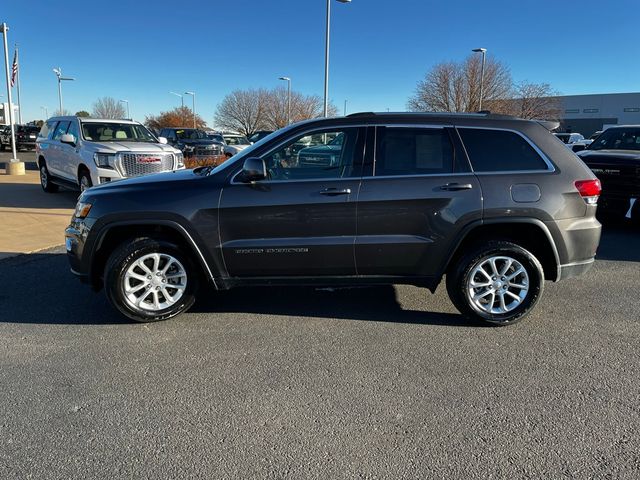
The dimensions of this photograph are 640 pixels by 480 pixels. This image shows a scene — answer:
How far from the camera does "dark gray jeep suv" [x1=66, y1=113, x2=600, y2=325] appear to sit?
161 inches

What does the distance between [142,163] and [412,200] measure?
24.9ft

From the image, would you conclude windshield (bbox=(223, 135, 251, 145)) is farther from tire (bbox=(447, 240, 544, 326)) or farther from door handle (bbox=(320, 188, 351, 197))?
tire (bbox=(447, 240, 544, 326))

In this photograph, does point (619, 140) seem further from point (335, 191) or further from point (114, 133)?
point (114, 133)

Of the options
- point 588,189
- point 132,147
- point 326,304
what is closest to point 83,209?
point 326,304

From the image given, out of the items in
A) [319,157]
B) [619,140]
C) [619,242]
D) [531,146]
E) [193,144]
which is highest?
[193,144]

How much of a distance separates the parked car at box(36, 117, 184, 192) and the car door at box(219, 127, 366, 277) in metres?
5.89

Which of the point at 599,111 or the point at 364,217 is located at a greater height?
the point at 599,111

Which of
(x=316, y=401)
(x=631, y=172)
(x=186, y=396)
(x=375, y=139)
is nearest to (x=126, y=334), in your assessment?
(x=186, y=396)

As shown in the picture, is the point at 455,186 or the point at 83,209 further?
the point at 83,209

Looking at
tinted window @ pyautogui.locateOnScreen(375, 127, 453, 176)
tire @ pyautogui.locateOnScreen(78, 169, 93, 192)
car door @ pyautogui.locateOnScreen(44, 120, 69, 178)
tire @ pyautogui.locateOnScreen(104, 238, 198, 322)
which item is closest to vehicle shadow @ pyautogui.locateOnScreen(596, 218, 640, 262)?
tinted window @ pyautogui.locateOnScreen(375, 127, 453, 176)

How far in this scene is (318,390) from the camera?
10.6 feet

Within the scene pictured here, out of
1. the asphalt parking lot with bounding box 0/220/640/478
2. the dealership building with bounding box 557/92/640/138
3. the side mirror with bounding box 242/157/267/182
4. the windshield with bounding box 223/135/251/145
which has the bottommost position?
the asphalt parking lot with bounding box 0/220/640/478

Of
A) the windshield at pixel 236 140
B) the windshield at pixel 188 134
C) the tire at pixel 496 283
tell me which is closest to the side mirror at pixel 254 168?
the tire at pixel 496 283

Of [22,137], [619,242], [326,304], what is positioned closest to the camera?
[326,304]
